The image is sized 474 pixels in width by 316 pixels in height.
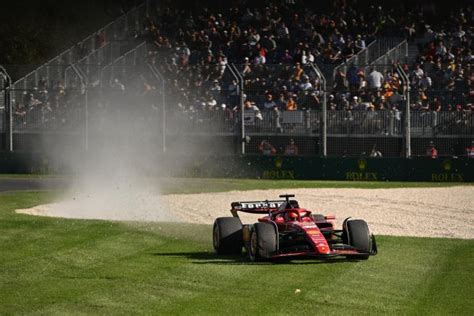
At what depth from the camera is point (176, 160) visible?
38.2 m

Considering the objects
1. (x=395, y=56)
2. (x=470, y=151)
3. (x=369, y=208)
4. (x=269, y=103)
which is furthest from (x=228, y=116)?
(x=369, y=208)

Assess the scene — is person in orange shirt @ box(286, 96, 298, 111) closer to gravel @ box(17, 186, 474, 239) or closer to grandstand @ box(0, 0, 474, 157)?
grandstand @ box(0, 0, 474, 157)

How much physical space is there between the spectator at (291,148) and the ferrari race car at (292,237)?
1875 centimetres

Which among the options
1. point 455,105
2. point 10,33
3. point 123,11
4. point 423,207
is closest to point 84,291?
point 423,207

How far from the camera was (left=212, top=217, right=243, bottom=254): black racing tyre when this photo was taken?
58.0 feet

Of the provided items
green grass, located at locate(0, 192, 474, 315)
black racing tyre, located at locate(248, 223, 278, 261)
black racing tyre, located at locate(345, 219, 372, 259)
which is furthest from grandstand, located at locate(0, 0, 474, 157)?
black racing tyre, located at locate(248, 223, 278, 261)

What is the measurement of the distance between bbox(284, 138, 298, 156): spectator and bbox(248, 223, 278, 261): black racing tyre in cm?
2074

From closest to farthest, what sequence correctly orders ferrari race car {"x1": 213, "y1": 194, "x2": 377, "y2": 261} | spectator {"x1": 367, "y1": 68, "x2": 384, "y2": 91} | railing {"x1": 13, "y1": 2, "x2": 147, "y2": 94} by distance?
ferrari race car {"x1": 213, "y1": 194, "x2": 377, "y2": 261} < spectator {"x1": 367, "y1": 68, "x2": 384, "y2": 91} < railing {"x1": 13, "y1": 2, "x2": 147, "y2": 94}

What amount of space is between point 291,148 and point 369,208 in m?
10.9

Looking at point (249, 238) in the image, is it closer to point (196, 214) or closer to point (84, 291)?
point (84, 291)

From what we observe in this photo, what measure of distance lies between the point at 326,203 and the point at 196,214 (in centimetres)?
387

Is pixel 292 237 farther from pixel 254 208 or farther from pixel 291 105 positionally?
pixel 291 105

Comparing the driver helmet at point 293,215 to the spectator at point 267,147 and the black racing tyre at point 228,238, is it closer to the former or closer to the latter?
the black racing tyre at point 228,238

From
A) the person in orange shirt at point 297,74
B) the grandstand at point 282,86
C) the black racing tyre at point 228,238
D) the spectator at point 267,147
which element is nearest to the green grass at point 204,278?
the black racing tyre at point 228,238
